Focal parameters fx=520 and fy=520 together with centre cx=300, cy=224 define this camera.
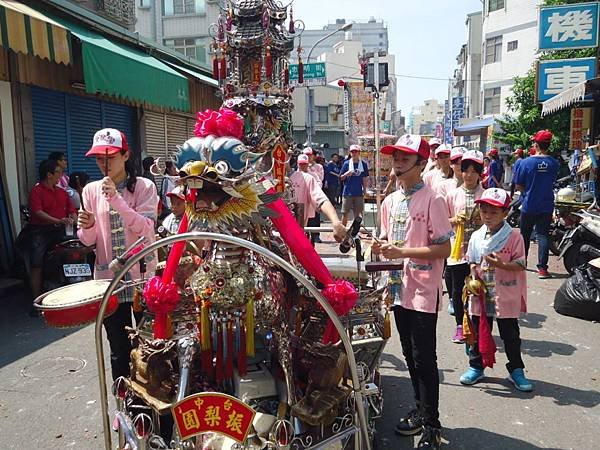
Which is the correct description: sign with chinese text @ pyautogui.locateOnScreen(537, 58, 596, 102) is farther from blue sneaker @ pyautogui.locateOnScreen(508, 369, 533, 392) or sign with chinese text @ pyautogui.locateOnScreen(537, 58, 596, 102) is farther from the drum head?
the drum head

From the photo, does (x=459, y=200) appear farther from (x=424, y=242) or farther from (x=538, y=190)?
(x=538, y=190)

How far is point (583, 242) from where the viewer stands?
751 cm

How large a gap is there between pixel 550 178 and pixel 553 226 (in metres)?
2.22

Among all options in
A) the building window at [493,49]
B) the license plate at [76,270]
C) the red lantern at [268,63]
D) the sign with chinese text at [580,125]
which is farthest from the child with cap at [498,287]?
the building window at [493,49]

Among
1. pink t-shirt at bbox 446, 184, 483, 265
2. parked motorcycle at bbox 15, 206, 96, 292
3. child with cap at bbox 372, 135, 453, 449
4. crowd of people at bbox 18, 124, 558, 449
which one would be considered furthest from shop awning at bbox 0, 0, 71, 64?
pink t-shirt at bbox 446, 184, 483, 265

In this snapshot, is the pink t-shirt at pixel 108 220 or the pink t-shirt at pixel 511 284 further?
the pink t-shirt at pixel 511 284

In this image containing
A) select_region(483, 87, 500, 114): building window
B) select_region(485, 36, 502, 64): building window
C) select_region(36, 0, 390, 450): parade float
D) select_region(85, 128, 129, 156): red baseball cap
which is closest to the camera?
select_region(36, 0, 390, 450): parade float

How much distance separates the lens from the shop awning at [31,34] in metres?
5.54

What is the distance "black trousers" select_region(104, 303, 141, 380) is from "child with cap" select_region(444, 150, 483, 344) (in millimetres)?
3098

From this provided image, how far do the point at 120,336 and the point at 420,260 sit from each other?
2039mm

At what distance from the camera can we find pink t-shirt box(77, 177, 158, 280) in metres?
3.46

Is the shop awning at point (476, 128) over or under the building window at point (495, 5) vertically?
under

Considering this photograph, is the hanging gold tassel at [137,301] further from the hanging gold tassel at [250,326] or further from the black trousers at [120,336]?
the hanging gold tassel at [250,326]

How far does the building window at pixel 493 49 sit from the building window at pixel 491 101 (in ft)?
6.02
